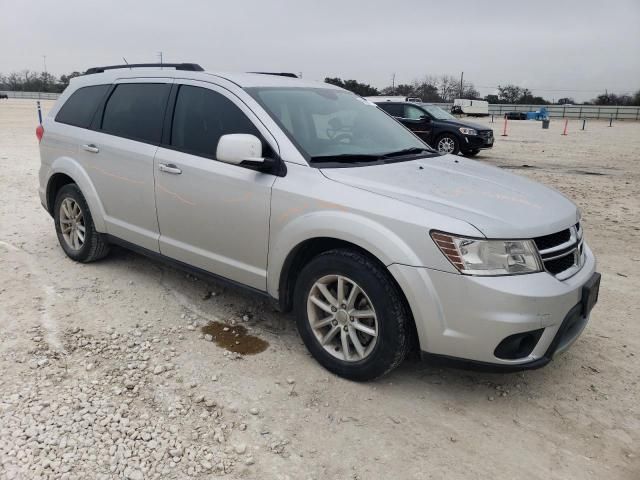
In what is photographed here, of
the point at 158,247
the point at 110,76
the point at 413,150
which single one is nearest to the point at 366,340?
the point at 413,150

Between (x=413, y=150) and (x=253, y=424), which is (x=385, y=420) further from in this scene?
(x=413, y=150)

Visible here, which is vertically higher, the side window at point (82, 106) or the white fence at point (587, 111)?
the white fence at point (587, 111)

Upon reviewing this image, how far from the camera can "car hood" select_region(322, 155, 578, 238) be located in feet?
9.27

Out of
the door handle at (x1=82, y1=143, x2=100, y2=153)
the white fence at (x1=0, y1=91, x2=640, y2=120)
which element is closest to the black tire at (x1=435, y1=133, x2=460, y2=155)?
the door handle at (x1=82, y1=143, x2=100, y2=153)

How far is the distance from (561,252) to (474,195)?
56cm

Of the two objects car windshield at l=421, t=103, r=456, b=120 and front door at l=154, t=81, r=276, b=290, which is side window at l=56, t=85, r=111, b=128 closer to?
front door at l=154, t=81, r=276, b=290

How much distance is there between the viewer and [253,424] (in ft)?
9.41

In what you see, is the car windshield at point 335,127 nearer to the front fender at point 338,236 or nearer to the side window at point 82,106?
the front fender at point 338,236

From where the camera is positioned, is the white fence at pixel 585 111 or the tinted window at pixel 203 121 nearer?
the tinted window at pixel 203 121

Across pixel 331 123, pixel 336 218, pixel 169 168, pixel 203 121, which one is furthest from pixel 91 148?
pixel 336 218

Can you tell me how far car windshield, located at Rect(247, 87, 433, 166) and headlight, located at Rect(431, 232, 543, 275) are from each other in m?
1.02

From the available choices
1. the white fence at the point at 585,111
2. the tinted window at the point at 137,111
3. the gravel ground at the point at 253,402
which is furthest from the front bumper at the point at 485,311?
the white fence at the point at 585,111

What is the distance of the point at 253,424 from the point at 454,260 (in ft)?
4.44

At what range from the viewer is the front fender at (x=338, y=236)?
2.86 m
